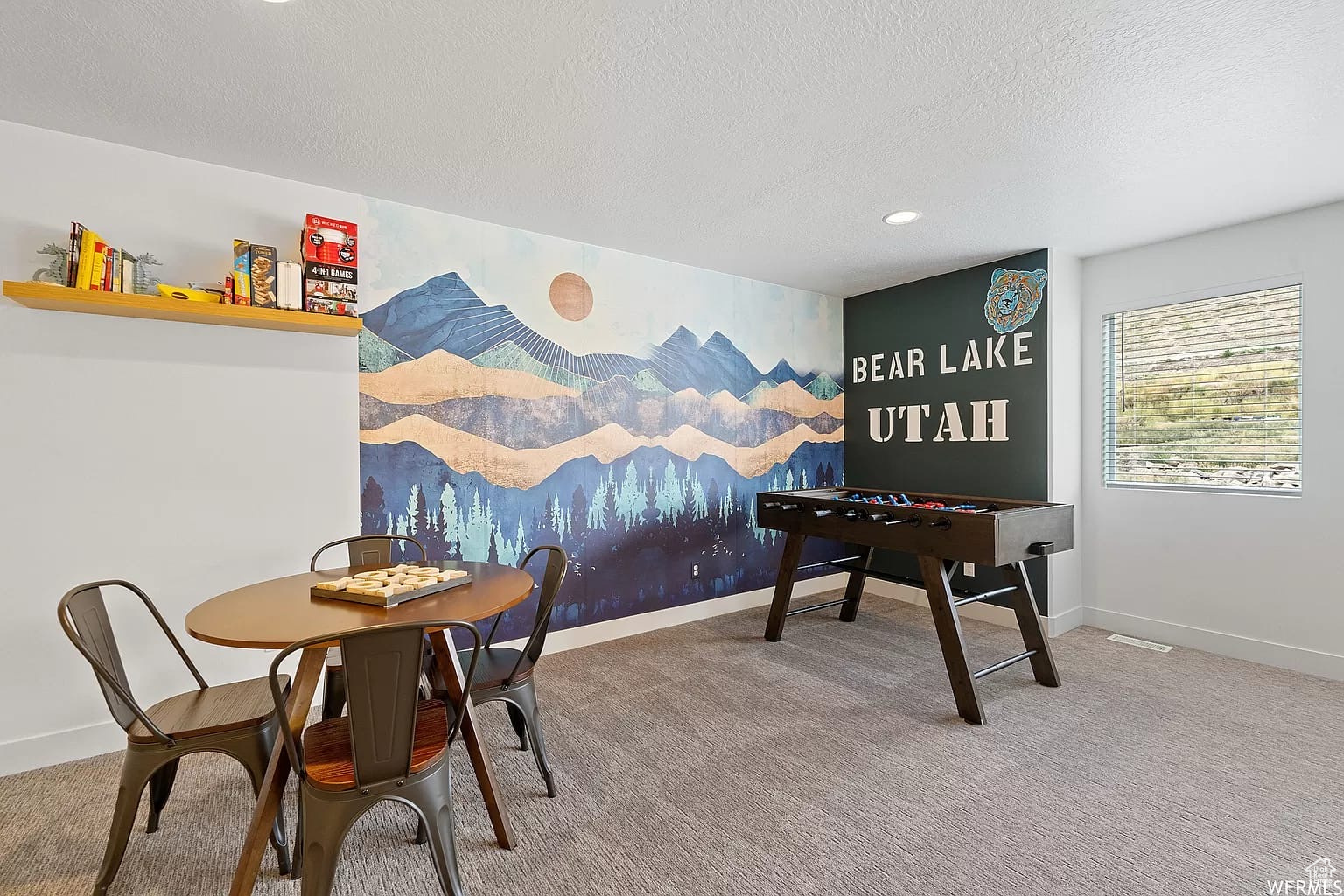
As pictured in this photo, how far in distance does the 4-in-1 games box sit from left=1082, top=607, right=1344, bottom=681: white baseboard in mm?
4824

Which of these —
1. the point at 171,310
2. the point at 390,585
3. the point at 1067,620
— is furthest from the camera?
the point at 1067,620

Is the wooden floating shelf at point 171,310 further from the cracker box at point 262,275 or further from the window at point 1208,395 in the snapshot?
the window at point 1208,395

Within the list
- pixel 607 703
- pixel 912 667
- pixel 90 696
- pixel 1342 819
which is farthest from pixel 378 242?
pixel 1342 819

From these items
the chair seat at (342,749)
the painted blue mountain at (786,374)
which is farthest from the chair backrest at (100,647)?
the painted blue mountain at (786,374)

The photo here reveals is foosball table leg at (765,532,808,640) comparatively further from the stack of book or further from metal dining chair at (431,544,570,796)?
the stack of book

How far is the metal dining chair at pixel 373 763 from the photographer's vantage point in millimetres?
1438

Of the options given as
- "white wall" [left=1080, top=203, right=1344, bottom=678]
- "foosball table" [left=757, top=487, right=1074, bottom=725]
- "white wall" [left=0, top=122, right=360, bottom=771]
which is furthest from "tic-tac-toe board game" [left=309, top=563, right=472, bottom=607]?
"white wall" [left=1080, top=203, right=1344, bottom=678]

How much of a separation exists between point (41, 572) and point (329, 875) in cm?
197

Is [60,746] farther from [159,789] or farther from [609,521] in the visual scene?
[609,521]

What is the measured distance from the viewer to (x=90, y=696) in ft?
8.16

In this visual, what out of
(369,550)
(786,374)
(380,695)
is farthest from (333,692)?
(786,374)

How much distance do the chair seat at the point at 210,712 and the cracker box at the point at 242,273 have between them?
5.16ft

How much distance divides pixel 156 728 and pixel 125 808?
0.83ft

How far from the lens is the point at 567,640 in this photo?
12.3 ft
